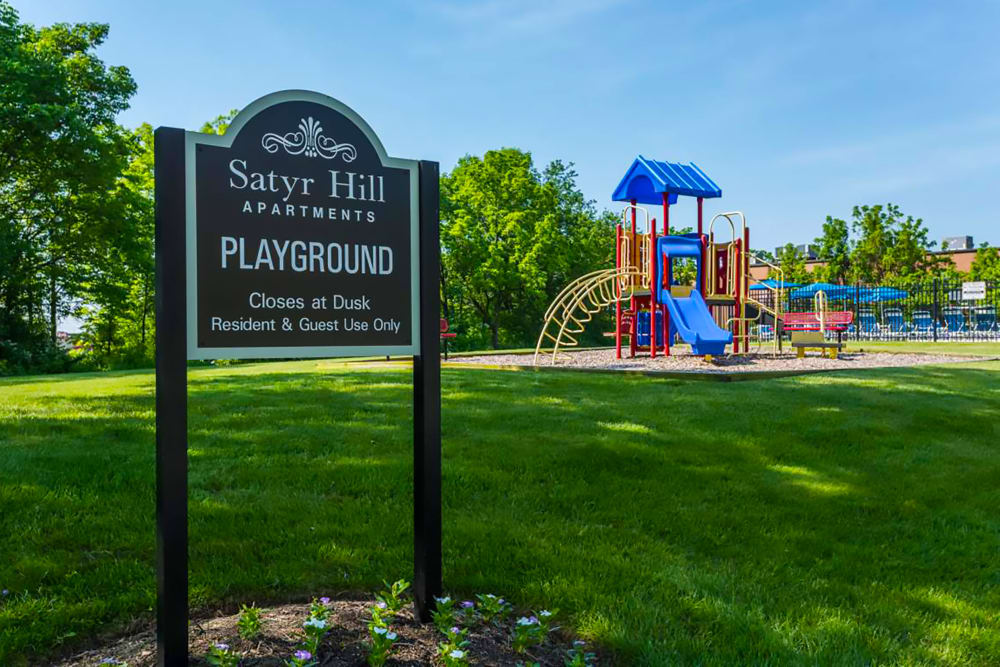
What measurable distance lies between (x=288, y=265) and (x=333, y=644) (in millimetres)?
1424

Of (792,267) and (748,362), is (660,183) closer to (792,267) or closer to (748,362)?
(748,362)

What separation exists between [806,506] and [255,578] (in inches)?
133

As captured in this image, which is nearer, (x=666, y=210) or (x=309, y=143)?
(x=309, y=143)

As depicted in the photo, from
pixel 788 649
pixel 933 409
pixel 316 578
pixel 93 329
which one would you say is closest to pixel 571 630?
pixel 788 649

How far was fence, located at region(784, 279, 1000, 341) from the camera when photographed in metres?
30.6

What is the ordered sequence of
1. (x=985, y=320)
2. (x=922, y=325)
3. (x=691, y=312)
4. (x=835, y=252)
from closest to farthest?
(x=691, y=312)
(x=985, y=320)
(x=922, y=325)
(x=835, y=252)

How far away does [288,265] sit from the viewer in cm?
272

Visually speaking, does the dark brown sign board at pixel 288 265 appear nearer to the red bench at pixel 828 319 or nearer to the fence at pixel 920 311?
the red bench at pixel 828 319

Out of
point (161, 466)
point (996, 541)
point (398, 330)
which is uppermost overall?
point (398, 330)

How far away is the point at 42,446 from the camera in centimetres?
545

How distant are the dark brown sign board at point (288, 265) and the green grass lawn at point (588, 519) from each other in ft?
2.59

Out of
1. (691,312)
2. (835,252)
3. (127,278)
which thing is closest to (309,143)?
(691,312)

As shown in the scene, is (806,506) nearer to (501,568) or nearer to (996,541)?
(996,541)

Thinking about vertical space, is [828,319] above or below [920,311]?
below
